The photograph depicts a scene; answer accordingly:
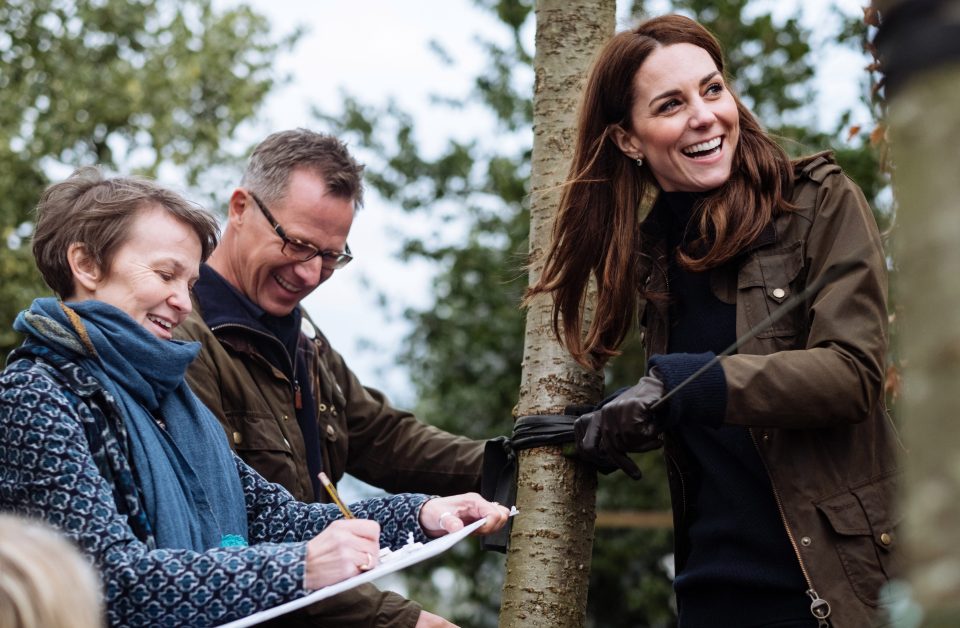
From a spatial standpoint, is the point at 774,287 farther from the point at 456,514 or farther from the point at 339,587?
the point at 339,587

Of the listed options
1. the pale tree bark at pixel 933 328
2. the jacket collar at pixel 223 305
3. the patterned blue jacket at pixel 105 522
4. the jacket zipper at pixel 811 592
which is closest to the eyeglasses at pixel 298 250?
the jacket collar at pixel 223 305

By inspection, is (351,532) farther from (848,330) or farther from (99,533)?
(848,330)

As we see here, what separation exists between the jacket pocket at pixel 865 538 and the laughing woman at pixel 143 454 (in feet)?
2.93

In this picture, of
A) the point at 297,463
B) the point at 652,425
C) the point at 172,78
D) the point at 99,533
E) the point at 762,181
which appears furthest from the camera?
the point at 172,78

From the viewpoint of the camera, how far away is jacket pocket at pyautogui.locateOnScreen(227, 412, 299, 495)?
3729mm

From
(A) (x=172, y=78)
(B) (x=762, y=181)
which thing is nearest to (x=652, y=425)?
(B) (x=762, y=181)

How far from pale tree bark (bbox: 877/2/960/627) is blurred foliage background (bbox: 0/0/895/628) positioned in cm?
1010

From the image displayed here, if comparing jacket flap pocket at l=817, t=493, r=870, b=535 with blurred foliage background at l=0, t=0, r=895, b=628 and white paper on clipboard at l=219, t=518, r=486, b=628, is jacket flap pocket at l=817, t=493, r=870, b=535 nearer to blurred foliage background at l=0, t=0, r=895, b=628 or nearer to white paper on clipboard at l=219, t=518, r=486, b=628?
white paper on clipboard at l=219, t=518, r=486, b=628

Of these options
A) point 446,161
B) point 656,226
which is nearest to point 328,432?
point 656,226

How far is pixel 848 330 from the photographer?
9.20 feet

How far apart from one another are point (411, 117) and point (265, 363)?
9644 millimetres

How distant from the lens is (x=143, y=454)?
2748mm

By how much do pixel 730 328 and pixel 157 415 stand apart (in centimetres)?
145

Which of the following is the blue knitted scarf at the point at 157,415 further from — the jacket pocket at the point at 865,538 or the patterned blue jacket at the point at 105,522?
the jacket pocket at the point at 865,538
